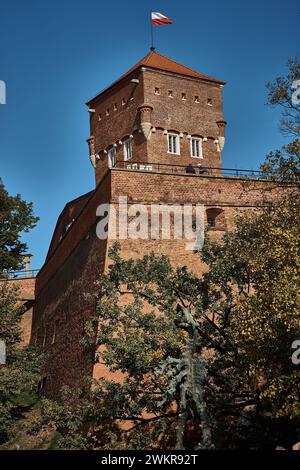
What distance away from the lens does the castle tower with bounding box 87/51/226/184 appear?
31516mm

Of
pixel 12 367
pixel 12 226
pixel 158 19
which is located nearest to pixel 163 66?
pixel 158 19

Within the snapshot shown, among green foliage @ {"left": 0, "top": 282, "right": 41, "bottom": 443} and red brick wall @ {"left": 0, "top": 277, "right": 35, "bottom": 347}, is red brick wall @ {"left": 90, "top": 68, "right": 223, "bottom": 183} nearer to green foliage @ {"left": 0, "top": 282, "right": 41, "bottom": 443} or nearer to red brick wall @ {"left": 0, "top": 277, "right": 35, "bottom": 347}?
red brick wall @ {"left": 0, "top": 277, "right": 35, "bottom": 347}

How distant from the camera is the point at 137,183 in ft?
74.0

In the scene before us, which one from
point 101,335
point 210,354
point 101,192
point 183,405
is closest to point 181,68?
point 101,192

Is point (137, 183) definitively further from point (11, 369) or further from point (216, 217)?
point (11, 369)

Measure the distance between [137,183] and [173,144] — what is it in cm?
981

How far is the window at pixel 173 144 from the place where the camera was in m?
31.9

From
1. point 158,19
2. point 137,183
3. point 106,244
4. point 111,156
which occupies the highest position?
point 158,19

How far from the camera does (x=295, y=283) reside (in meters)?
14.1

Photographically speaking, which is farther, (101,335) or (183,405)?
(101,335)

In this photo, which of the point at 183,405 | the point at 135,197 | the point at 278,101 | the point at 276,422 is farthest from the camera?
the point at 135,197

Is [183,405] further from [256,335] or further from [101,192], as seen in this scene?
[101,192]

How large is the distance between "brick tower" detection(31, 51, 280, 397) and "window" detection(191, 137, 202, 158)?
0.04m

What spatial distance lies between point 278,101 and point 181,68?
1575 centimetres
